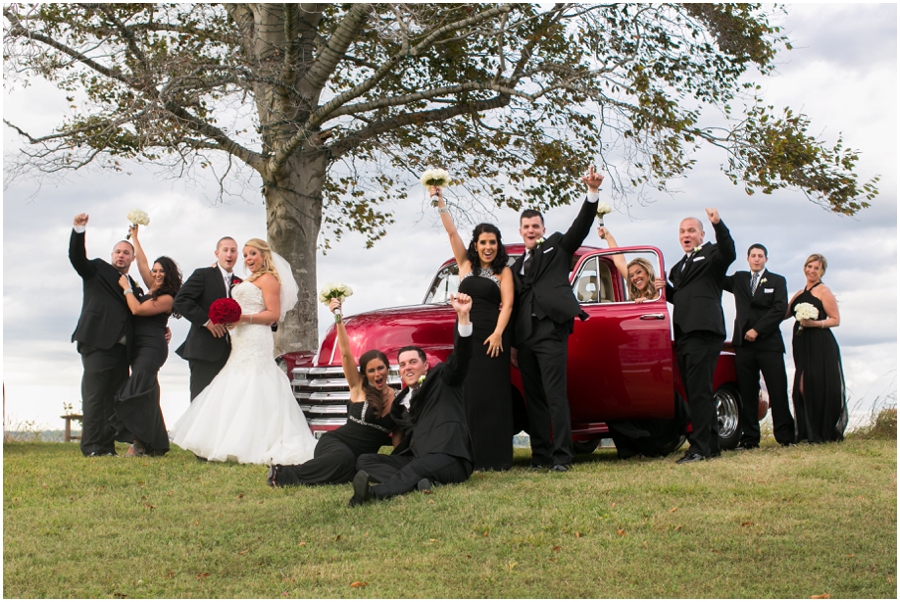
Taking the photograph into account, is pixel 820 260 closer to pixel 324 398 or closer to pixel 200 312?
pixel 324 398

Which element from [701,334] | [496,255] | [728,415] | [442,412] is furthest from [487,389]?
[728,415]

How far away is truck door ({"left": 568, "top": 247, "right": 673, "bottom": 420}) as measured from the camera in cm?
899

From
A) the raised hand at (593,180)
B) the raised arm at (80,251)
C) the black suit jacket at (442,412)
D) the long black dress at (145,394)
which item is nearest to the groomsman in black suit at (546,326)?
the raised hand at (593,180)

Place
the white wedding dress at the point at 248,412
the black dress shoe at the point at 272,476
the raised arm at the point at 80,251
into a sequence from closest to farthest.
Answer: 1. the black dress shoe at the point at 272,476
2. the white wedding dress at the point at 248,412
3. the raised arm at the point at 80,251

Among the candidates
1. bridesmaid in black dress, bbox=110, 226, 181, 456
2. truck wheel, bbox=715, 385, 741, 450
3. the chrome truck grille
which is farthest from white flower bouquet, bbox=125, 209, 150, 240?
truck wheel, bbox=715, 385, 741, 450

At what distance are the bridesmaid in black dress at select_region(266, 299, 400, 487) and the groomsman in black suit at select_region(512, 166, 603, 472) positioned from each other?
151cm

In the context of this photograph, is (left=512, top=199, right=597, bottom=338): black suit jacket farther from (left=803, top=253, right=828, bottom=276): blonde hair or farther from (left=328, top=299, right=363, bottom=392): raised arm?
(left=803, top=253, right=828, bottom=276): blonde hair

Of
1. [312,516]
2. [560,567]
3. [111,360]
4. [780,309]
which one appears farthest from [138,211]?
[780,309]

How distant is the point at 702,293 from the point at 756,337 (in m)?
2.18

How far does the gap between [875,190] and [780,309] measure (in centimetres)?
680

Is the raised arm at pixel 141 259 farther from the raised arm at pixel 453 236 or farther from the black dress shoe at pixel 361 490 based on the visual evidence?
the black dress shoe at pixel 361 490

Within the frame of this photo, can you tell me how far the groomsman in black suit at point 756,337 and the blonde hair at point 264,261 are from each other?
5486 mm

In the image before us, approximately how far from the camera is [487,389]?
811cm

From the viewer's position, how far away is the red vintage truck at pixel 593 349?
897 centimetres
